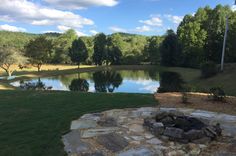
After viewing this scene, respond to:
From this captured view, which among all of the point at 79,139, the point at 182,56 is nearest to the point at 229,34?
the point at 182,56

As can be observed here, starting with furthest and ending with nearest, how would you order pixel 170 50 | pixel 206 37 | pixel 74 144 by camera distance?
pixel 170 50, pixel 206 37, pixel 74 144

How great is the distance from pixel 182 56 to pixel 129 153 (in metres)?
47.7

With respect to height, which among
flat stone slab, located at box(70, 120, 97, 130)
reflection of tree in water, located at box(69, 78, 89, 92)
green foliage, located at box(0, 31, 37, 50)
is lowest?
reflection of tree in water, located at box(69, 78, 89, 92)

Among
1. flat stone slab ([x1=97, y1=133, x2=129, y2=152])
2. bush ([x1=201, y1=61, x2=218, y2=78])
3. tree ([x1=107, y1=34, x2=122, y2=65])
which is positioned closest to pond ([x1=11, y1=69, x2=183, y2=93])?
bush ([x1=201, y1=61, x2=218, y2=78])

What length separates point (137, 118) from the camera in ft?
24.1

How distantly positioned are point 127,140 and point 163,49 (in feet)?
162

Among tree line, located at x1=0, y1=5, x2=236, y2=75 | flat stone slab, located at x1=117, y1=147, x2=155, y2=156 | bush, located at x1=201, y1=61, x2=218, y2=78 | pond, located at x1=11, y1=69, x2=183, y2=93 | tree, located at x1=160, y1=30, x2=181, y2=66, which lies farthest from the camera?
tree, located at x1=160, y1=30, x2=181, y2=66

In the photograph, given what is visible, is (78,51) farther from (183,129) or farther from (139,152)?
(139,152)

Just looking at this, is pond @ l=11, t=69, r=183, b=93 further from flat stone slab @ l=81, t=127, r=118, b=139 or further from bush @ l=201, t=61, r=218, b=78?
flat stone slab @ l=81, t=127, r=118, b=139

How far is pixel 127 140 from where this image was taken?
5773 millimetres

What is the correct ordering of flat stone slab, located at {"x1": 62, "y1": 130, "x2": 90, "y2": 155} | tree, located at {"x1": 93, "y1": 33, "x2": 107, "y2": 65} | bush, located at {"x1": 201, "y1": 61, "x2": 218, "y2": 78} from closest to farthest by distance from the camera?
flat stone slab, located at {"x1": 62, "y1": 130, "x2": 90, "y2": 155}, bush, located at {"x1": 201, "y1": 61, "x2": 218, "y2": 78}, tree, located at {"x1": 93, "y1": 33, "x2": 107, "y2": 65}

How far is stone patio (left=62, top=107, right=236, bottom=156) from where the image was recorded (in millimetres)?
5227

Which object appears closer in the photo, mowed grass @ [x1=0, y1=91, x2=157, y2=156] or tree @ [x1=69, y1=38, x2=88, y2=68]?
mowed grass @ [x1=0, y1=91, x2=157, y2=156]

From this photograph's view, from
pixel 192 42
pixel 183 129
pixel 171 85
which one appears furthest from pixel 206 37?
pixel 183 129
